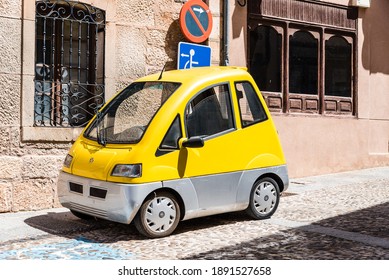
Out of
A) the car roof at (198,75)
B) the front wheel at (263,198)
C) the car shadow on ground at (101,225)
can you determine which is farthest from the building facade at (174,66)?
the front wheel at (263,198)

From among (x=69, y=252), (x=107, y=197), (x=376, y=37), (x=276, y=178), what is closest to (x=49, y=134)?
(x=107, y=197)

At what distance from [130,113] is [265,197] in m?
2.25

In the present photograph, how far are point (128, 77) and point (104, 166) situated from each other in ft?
12.4

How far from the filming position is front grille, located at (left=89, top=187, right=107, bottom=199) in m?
6.88

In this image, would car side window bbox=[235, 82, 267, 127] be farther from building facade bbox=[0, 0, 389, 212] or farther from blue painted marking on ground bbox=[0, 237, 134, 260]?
building facade bbox=[0, 0, 389, 212]

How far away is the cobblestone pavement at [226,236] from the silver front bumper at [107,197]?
0.33 meters

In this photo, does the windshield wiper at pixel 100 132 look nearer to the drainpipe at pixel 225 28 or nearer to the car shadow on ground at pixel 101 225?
the car shadow on ground at pixel 101 225

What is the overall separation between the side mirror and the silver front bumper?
57cm

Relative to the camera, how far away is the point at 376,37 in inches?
596

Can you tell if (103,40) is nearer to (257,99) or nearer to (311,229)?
(257,99)

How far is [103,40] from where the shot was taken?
33.5 feet

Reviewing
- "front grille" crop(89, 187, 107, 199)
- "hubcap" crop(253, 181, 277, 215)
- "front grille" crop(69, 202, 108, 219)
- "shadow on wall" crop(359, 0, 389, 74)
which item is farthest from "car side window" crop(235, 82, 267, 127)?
"shadow on wall" crop(359, 0, 389, 74)

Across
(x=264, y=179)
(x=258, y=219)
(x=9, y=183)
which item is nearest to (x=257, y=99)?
(x=264, y=179)

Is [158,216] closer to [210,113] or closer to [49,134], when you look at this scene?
[210,113]
